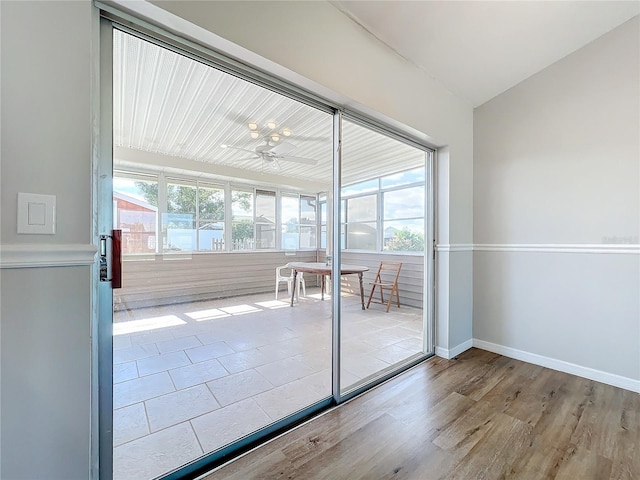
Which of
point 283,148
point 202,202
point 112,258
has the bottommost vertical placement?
point 112,258

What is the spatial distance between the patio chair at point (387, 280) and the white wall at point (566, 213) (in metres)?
1.53

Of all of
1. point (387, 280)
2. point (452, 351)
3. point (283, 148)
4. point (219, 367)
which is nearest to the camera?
point (219, 367)

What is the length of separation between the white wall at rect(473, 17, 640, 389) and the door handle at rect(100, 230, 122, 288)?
304 centimetres

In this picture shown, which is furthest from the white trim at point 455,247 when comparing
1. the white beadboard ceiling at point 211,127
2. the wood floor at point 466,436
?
the wood floor at point 466,436

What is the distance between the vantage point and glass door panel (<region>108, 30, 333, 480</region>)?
1595 millimetres

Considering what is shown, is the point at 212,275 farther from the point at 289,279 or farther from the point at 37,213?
the point at 37,213

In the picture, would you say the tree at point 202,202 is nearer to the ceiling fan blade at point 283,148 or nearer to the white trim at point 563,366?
the ceiling fan blade at point 283,148

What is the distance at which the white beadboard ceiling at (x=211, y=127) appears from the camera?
159 centimetres

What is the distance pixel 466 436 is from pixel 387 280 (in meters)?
2.97

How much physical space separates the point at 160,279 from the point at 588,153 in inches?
146

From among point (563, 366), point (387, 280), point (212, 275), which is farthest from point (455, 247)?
point (212, 275)

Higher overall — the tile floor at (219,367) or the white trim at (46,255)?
the white trim at (46,255)

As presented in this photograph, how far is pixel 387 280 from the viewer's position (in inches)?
179

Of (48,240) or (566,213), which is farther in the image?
(566,213)
